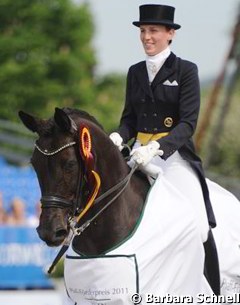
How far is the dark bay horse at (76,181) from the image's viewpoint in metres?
6.62

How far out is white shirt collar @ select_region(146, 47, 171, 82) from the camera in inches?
303

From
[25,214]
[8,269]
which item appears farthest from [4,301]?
[25,214]

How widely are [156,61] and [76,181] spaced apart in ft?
4.65

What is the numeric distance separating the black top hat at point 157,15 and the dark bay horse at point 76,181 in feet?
3.19

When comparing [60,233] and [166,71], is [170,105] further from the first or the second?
[60,233]

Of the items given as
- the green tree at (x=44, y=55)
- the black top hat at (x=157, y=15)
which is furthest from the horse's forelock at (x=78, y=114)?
the green tree at (x=44, y=55)

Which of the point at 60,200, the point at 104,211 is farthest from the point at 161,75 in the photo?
the point at 60,200

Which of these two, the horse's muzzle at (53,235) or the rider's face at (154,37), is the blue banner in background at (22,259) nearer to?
the rider's face at (154,37)

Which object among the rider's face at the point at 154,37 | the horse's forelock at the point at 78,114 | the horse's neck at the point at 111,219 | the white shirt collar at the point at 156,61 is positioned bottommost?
the horse's neck at the point at 111,219

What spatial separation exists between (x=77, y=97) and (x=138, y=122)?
20.9 meters

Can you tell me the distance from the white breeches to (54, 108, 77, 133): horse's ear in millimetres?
1013

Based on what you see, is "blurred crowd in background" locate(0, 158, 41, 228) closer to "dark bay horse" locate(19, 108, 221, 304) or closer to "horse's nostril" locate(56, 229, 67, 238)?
"dark bay horse" locate(19, 108, 221, 304)

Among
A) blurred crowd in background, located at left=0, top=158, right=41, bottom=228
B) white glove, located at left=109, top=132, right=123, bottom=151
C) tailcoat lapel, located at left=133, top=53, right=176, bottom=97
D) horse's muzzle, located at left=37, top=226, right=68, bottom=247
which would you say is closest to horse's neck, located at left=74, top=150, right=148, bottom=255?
white glove, located at left=109, top=132, right=123, bottom=151

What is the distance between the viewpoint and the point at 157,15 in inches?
299
